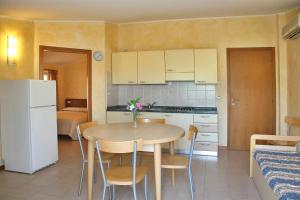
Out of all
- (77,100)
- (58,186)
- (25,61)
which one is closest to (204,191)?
(58,186)

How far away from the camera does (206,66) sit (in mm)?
4449

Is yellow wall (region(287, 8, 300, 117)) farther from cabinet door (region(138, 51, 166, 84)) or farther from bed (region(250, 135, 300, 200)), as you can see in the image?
cabinet door (region(138, 51, 166, 84))

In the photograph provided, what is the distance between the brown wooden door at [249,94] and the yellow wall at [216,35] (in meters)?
0.13

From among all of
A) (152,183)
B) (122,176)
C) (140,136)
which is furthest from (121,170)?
(152,183)

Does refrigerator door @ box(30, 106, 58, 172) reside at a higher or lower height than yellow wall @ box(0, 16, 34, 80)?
lower

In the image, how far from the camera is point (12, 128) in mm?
3490

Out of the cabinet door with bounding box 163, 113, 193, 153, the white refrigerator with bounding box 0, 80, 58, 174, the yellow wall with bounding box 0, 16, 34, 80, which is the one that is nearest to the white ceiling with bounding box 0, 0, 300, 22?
the yellow wall with bounding box 0, 16, 34, 80

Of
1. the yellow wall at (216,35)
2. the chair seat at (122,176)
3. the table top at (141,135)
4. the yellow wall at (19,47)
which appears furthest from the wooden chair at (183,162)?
the yellow wall at (19,47)

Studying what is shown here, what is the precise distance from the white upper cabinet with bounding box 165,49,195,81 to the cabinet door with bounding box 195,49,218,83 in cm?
10

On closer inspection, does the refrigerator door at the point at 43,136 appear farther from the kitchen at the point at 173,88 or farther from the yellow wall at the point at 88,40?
the kitchen at the point at 173,88

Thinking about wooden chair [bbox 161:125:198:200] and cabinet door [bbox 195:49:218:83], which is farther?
cabinet door [bbox 195:49:218:83]

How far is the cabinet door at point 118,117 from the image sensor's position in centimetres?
470

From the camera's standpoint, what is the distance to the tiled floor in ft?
9.00

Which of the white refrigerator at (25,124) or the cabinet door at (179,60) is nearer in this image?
the white refrigerator at (25,124)
